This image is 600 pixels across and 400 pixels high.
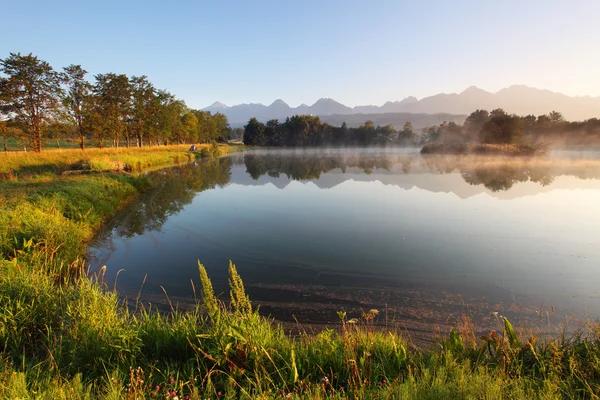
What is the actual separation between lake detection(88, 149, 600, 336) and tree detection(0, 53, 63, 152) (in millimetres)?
24083

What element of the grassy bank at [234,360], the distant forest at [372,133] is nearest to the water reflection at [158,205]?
the grassy bank at [234,360]

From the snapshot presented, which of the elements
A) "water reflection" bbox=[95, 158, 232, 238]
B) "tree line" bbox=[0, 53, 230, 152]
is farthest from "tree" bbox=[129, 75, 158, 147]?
"water reflection" bbox=[95, 158, 232, 238]

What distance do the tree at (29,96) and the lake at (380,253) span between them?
2408 cm

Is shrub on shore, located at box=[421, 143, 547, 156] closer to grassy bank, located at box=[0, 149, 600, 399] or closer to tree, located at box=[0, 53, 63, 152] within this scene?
grassy bank, located at box=[0, 149, 600, 399]

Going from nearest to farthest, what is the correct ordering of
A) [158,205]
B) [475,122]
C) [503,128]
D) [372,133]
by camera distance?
[158,205] < [503,128] < [475,122] < [372,133]

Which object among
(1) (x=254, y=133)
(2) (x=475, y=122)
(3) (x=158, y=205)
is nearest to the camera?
(3) (x=158, y=205)

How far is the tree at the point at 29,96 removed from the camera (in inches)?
1126

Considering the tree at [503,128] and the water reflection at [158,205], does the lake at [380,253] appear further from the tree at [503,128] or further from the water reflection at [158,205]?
the tree at [503,128]

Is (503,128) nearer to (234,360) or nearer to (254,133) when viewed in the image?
(234,360)

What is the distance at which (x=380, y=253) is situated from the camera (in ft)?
28.0

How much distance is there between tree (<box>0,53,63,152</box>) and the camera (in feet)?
93.8

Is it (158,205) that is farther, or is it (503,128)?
(503,128)

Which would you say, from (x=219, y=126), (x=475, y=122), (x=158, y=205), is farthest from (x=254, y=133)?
(x=158, y=205)

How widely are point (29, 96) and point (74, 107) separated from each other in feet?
27.9
